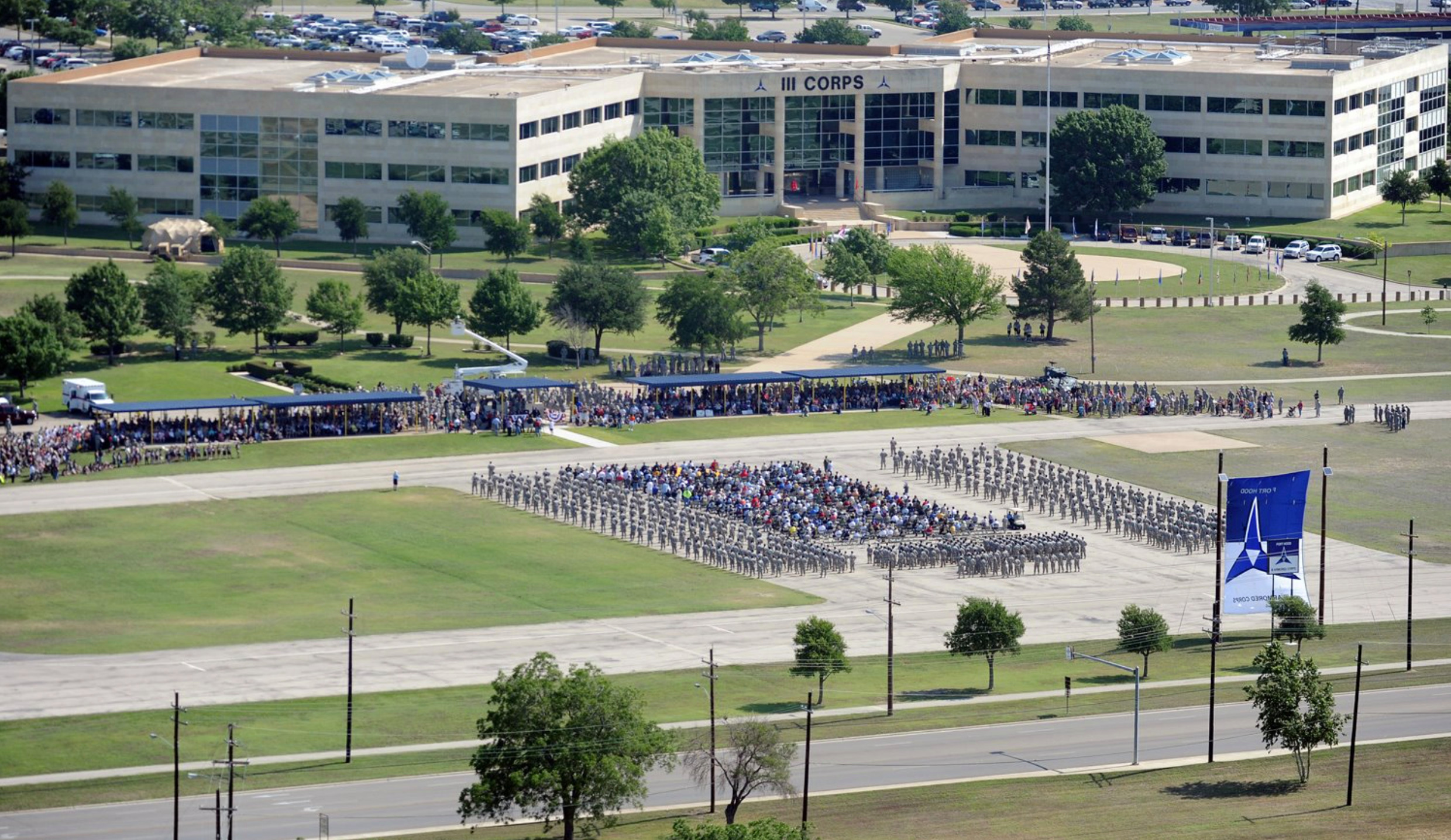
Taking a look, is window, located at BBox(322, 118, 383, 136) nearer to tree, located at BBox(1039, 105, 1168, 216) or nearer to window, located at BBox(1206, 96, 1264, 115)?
tree, located at BBox(1039, 105, 1168, 216)

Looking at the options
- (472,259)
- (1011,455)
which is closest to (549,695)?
(1011,455)

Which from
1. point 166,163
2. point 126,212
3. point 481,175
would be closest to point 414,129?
point 481,175

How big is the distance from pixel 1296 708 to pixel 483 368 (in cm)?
7235

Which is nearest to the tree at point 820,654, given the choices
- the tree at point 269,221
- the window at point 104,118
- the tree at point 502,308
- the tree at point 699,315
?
the tree at point 699,315

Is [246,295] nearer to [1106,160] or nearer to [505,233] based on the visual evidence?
[505,233]

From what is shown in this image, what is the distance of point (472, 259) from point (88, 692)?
93.7m

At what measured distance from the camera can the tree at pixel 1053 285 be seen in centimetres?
15612

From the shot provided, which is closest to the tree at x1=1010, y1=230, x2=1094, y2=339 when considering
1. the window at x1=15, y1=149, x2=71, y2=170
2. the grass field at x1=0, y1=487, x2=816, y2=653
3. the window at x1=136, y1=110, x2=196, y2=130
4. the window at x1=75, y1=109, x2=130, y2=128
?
the grass field at x1=0, y1=487, x2=816, y2=653

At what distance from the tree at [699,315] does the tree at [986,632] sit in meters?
59.5

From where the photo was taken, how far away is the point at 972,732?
269ft

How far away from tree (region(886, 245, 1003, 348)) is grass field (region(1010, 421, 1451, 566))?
23.6m

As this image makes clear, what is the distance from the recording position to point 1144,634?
9094 centimetres

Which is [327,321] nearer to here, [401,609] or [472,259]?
[472,259]

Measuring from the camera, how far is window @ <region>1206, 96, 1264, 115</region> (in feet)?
650
